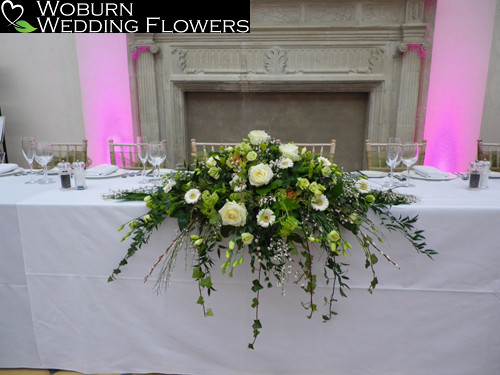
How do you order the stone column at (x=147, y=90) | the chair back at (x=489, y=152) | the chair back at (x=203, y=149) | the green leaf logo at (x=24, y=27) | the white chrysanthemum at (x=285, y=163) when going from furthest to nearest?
1. the green leaf logo at (x=24, y=27)
2. the stone column at (x=147, y=90)
3. the chair back at (x=489, y=152)
4. the chair back at (x=203, y=149)
5. the white chrysanthemum at (x=285, y=163)

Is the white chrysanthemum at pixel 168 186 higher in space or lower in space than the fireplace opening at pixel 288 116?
lower

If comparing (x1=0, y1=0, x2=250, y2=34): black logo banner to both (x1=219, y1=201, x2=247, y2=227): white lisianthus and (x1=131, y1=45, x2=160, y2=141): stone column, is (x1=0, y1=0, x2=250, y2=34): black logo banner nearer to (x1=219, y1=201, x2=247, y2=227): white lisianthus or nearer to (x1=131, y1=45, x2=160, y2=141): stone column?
(x1=131, y1=45, x2=160, y2=141): stone column

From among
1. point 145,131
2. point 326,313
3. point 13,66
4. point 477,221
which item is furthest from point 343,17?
point 13,66

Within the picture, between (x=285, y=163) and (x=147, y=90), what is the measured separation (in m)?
3.08

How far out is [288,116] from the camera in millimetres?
3816

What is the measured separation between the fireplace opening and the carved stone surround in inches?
6.7

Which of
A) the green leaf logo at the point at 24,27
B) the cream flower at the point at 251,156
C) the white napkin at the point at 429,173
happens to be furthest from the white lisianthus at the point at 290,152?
the green leaf logo at the point at 24,27

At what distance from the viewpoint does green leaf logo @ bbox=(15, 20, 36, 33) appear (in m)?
3.57

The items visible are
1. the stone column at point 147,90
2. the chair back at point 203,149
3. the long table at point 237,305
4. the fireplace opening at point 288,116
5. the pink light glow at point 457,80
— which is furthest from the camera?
the fireplace opening at point 288,116

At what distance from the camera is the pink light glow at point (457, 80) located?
329 centimetres

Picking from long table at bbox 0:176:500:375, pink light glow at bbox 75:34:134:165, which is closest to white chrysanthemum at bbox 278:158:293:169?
long table at bbox 0:176:500:375

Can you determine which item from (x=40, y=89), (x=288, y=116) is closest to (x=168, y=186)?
(x=288, y=116)

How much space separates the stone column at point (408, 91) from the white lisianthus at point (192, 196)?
3186 mm

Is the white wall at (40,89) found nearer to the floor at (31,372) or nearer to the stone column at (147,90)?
the stone column at (147,90)
